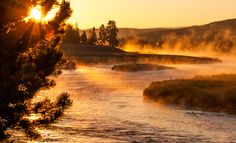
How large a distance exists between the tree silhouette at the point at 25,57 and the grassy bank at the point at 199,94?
25.9 m

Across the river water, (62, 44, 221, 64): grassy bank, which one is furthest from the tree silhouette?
(62, 44, 221, 64): grassy bank

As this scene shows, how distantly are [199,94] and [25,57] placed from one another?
3206 centimetres

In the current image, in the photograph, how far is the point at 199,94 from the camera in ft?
164

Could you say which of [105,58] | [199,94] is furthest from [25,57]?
[105,58]

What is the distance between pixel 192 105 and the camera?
156ft

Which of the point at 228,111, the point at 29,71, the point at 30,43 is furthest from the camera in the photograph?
the point at 228,111

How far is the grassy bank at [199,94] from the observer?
1805 inches

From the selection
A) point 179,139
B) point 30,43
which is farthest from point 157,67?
point 30,43

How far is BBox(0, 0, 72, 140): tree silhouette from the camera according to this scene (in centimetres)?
1858

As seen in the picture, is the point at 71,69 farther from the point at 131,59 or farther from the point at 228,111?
the point at 228,111

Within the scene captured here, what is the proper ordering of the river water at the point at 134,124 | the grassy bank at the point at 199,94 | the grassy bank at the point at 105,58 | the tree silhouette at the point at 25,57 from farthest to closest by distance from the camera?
1. the grassy bank at the point at 105,58
2. the grassy bank at the point at 199,94
3. the river water at the point at 134,124
4. the tree silhouette at the point at 25,57

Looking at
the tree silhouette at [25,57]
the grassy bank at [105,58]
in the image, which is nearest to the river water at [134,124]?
the tree silhouette at [25,57]

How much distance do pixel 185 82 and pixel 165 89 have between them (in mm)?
5250

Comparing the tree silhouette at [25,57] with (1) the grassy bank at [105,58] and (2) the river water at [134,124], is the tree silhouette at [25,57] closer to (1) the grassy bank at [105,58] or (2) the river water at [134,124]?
(2) the river water at [134,124]
